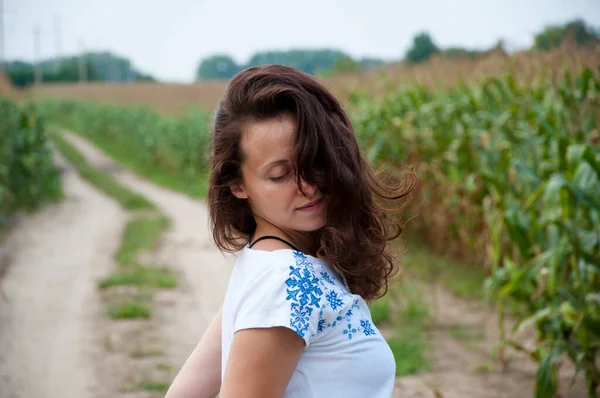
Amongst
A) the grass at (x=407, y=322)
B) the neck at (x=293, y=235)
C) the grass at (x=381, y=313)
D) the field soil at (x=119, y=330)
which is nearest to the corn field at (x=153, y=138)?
the field soil at (x=119, y=330)

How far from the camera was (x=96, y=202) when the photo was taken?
36.7 ft

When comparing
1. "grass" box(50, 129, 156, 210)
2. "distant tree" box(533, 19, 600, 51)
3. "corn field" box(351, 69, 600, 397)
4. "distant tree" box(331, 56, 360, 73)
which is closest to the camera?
"corn field" box(351, 69, 600, 397)

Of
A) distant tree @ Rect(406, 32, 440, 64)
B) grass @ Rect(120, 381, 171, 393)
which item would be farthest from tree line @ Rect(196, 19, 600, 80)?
grass @ Rect(120, 381, 171, 393)

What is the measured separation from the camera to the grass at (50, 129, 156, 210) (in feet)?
35.4

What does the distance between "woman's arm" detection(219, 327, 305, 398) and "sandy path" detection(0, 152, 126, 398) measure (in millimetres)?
2934

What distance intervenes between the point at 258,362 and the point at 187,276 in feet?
18.4

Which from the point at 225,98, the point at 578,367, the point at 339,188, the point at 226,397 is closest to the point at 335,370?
the point at 226,397

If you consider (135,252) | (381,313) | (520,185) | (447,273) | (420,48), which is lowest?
(135,252)

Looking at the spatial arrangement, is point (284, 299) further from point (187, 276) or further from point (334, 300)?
point (187, 276)

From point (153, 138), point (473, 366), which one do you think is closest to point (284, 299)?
point (473, 366)

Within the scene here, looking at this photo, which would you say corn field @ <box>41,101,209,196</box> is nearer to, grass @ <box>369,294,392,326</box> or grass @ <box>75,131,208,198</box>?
grass @ <box>75,131,208,198</box>

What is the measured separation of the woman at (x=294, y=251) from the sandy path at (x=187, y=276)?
179 centimetres

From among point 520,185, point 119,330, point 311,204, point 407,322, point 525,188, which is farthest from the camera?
point 407,322

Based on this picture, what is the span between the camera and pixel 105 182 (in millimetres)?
13578
